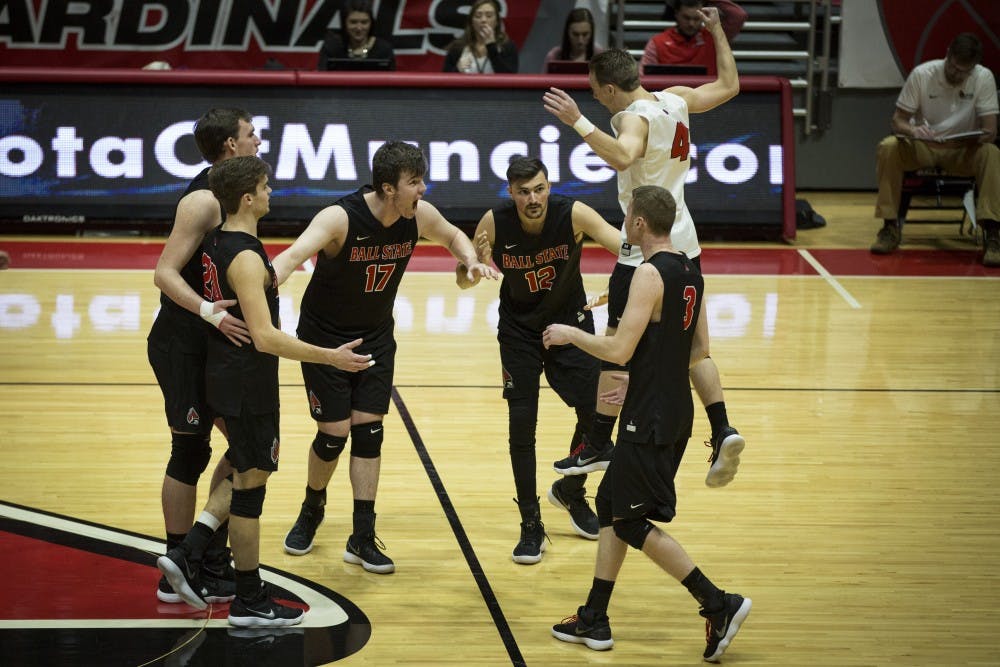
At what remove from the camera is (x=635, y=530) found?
493cm

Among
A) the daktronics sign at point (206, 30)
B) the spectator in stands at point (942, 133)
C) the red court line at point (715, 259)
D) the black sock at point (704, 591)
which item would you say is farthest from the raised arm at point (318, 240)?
the daktronics sign at point (206, 30)

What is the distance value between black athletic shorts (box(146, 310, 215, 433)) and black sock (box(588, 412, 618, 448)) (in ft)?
5.98

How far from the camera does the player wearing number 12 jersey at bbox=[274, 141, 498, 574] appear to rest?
571cm

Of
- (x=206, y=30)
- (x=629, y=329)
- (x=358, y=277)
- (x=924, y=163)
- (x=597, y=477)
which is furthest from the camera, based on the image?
(x=206, y=30)

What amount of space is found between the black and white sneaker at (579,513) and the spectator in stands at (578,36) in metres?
7.17

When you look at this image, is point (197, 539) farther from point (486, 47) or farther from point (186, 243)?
point (486, 47)

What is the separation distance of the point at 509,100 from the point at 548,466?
6.19m

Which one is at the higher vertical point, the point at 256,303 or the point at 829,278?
the point at 256,303

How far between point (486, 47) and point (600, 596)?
346 inches

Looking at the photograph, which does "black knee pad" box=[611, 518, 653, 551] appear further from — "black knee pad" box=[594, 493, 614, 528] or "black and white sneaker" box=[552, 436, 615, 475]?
"black and white sneaker" box=[552, 436, 615, 475]

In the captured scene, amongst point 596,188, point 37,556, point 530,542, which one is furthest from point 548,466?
point 596,188

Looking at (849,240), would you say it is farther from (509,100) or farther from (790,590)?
(790,590)

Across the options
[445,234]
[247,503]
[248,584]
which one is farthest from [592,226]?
[248,584]

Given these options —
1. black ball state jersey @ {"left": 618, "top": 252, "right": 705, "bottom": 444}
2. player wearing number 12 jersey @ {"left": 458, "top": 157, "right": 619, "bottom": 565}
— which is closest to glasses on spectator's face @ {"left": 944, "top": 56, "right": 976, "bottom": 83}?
player wearing number 12 jersey @ {"left": 458, "top": 157, "right": 619, "bottom": 565}
